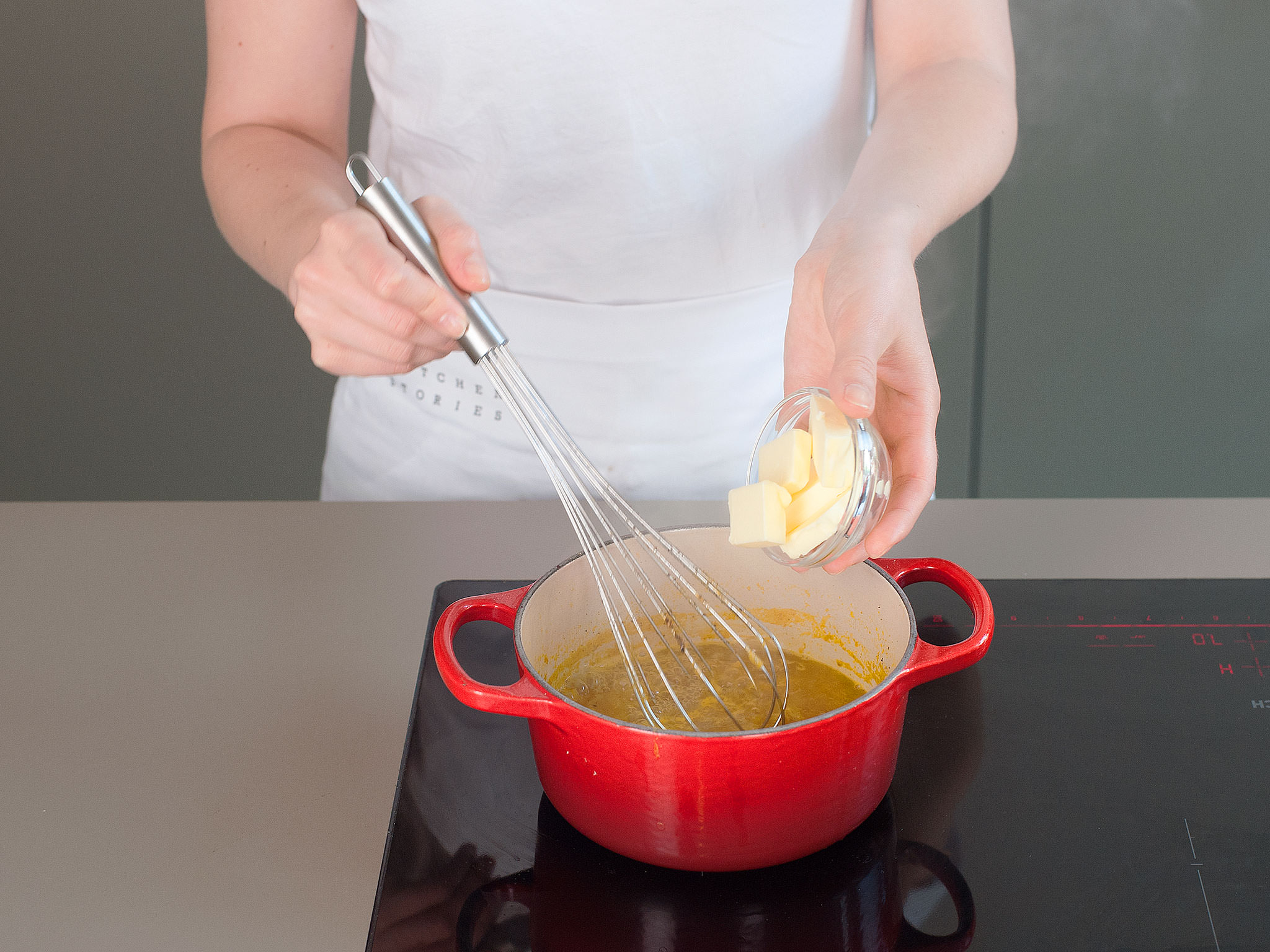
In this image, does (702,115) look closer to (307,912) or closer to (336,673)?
(336,673)

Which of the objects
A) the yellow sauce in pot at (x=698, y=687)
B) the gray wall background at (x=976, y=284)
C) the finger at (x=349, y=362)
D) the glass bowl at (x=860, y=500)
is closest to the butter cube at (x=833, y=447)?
the glass bowl at (x=860, y=500)

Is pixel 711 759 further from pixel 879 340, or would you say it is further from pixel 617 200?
pixel 617 200

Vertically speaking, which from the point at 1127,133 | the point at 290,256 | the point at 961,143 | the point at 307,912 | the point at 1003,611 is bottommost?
the point at 307,912

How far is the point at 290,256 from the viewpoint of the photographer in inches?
25.5

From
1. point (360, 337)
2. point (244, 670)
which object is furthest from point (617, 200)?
point (244, 670)

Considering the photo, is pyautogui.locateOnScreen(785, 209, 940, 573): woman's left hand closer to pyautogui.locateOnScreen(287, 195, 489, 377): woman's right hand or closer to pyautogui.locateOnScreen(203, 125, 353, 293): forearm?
pyautogui.locateOnScreen(287, 195, 489, 377): woman's right hand

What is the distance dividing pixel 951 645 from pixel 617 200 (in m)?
0.50

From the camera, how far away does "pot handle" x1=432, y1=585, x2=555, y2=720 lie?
44cm

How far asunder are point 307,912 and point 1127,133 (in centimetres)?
162

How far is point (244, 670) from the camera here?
63cm

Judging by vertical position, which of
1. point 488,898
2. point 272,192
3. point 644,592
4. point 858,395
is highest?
Result: point 272,192

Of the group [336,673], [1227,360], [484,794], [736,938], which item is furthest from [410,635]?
[1227,360]

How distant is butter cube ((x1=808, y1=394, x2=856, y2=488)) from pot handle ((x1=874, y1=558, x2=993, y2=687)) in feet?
0.22

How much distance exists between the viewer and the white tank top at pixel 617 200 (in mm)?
816
